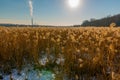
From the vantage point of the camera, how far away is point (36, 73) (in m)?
5.79

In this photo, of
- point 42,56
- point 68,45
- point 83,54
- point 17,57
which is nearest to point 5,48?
point 17,57

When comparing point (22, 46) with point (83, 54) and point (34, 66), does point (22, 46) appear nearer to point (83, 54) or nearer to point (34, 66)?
point (34, 66)

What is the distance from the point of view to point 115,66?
221 inches

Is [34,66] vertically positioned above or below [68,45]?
below

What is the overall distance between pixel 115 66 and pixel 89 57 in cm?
67

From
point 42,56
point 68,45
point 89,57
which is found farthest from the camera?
point 42,56

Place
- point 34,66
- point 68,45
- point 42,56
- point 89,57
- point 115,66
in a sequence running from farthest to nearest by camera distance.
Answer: point 42,56 → point 68,45 → point 34,66 → point 89,57 → point 115,66

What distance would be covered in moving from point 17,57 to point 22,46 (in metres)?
1.03

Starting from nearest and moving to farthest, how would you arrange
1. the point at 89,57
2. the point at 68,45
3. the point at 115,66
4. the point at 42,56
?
the point at 115,66, the point at 89,57, the point at 68,45, the point at 42,56

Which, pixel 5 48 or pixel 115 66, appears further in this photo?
pixel 5 48

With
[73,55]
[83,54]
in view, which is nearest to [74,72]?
[73,55]

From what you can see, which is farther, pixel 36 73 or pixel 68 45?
pixel 68 45

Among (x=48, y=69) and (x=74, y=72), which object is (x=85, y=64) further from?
(x=48, y=69)

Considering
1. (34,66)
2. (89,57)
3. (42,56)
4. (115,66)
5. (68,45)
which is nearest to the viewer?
(115,66)
